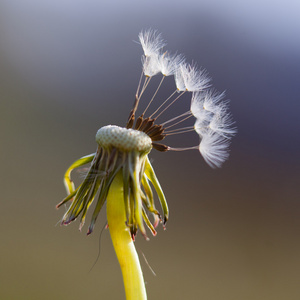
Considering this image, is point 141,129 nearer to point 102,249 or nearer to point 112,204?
point 112,204

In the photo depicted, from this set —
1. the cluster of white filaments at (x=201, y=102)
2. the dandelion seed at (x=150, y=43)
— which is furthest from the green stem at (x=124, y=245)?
the dandelion seed at (x=150, y=43)

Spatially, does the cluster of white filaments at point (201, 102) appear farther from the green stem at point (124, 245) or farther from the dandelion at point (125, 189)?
the green stem at point (124, 245)

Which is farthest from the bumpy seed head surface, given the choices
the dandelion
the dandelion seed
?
the dandelion seed

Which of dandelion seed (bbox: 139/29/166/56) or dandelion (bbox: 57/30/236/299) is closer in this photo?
dandelion (bbox: 57/30/236/299)

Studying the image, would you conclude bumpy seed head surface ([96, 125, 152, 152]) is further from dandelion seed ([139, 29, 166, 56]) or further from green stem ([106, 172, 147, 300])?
dandelion seed ([139, 29, 166, 56])

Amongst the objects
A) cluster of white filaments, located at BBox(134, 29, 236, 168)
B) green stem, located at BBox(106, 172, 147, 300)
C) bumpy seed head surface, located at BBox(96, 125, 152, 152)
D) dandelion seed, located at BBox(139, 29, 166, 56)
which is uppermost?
dandelion seed, located at BBox(139, 29, 166, 56)

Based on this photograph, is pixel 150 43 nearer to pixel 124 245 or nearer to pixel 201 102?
pixel 201 102
